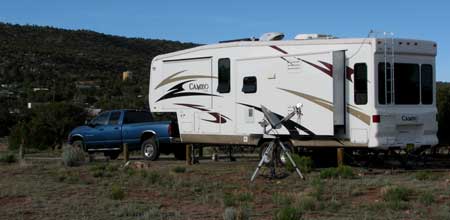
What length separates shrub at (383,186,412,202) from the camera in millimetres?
11164

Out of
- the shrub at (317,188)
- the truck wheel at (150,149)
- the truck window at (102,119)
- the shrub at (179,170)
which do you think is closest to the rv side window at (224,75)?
the shrub at (179,170)

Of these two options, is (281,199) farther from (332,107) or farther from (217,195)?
(332,107)

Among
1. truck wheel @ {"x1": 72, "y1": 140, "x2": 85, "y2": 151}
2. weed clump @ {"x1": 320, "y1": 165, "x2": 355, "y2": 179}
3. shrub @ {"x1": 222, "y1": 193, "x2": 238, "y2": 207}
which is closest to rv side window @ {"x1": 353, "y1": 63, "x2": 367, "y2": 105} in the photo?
weed clump @ {"x1": 320, "y1": 165, "x2": 355, "y2": 179}

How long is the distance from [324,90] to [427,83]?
2459 mm

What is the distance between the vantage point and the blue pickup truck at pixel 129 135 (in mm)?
20688

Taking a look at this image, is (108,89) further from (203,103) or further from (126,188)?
(126,188)

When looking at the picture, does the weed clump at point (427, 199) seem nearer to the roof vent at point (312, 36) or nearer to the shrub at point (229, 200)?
the shrub at point (229, 200)

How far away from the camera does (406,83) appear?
636 inches

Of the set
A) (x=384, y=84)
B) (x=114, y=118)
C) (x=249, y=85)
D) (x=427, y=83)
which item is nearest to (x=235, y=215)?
(x=384, y=84)

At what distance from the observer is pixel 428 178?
46.2 ft

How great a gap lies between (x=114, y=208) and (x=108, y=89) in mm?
41103

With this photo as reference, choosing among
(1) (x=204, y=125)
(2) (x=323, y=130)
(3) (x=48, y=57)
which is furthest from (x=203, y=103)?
(3) (x=48, y=57)

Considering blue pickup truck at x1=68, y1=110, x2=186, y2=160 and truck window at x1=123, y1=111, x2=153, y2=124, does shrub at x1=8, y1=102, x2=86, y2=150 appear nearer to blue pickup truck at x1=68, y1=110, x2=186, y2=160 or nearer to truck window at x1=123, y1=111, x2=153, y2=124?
blue pickup truck at x1=68, y1=110, x2=186, y2=160

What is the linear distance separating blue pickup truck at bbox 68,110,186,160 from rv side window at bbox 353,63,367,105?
644 cm
